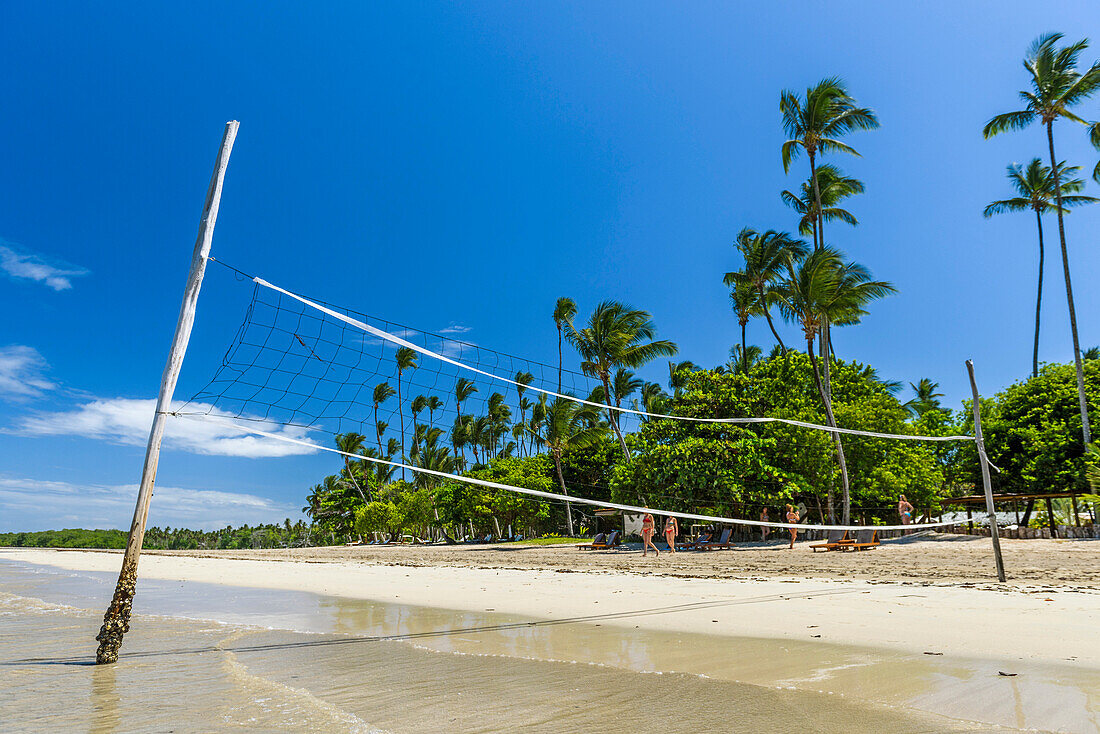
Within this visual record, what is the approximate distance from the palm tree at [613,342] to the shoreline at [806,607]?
14.8 meters

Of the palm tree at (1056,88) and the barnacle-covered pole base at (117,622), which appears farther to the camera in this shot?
the palm tree at (1056,88)

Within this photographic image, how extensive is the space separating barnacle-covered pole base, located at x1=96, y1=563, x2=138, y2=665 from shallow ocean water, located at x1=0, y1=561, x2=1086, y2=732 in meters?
0.14

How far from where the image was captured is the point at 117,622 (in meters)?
5.27

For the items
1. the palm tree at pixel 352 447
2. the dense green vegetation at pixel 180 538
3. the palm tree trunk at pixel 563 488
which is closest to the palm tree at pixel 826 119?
the palm tree trunk at pixel 563 488

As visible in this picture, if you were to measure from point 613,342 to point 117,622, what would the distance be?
22.1m

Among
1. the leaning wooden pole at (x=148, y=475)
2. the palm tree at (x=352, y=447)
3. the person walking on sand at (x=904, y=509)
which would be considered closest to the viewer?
the leaning wooden pole at (x=148, y=475)

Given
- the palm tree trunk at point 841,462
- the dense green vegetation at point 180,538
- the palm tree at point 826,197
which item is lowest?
the dense green vegetation at point 180,538

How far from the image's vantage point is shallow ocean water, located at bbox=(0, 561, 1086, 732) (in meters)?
3.38

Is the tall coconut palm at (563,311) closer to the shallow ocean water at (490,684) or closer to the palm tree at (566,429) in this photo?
the palm tree at (566,429)

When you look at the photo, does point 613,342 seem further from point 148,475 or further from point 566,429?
point 148,475

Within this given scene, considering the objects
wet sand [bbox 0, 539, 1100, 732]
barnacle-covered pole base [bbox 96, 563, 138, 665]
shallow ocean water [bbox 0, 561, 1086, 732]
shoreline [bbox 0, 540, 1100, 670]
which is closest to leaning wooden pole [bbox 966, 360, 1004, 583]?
wet sand [bbox 0, 539, 1100, 732]

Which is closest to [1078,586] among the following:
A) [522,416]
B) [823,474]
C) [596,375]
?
[823,474]

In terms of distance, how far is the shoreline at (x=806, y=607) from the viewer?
15.8 ft

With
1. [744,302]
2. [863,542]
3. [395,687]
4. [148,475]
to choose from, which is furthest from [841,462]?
[148,475]
